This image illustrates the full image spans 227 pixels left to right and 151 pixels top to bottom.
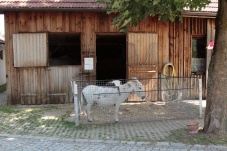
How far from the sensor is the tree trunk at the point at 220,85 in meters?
5.27

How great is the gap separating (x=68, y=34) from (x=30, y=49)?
5.01 feet

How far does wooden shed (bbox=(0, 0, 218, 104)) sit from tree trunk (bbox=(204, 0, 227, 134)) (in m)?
4.06

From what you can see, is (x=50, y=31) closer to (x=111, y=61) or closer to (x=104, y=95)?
(x=104, y=95)

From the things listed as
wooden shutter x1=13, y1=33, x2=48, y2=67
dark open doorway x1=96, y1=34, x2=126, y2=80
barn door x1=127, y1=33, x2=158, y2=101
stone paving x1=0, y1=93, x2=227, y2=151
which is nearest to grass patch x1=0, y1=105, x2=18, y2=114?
wooden shutter x1=13, y1=33, x2=48, y2=67

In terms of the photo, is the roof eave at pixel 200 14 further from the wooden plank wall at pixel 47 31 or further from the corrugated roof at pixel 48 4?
the wooden plank wall at pixel 47 31

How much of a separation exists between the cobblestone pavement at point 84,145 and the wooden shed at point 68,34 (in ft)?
13.4

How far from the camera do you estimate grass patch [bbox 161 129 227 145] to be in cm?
495

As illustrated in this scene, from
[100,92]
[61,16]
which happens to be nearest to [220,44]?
[100,92]

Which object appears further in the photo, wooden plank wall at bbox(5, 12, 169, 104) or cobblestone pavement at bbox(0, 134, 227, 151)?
wooden plank wall at bbox(5, 12, 169, 104)

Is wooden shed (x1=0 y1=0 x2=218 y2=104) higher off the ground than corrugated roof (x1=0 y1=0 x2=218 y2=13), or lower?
lower

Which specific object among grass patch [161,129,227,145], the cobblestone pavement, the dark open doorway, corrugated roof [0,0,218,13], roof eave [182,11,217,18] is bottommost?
the cobblestone pavement

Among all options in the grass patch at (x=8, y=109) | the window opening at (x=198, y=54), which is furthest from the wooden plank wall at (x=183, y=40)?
the grass patch at (x=8, y=109)

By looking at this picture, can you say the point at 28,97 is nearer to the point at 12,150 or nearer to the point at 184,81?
the point at 12,150

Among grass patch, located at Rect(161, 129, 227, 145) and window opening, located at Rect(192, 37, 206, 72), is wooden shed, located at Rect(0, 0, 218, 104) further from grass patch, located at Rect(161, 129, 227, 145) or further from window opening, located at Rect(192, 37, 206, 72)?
grass patch, located at Rect(161, 129, 227, 145)
